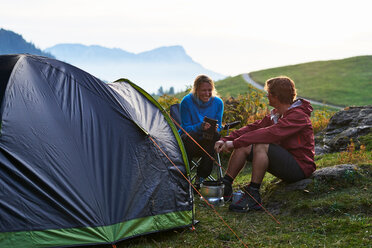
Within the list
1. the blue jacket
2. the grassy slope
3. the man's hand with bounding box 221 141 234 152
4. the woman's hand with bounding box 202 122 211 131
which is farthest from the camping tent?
the grassy slope

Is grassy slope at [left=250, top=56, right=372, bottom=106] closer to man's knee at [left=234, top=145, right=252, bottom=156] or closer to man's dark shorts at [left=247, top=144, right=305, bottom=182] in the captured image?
man's dark shorts at [left=247, top=144, right=305, bottom=182]

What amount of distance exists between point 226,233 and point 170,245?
610 millimetres

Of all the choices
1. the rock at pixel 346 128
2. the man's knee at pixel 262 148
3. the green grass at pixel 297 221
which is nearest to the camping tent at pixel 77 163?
the green grass at pixel 297 221

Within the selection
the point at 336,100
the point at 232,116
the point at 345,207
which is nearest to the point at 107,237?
the point at 345,207

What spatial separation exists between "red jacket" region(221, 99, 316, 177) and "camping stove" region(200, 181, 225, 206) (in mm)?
630

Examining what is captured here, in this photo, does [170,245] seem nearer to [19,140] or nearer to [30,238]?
[30,238]

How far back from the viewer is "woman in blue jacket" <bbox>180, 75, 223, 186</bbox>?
230 inches

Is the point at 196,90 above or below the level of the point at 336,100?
above

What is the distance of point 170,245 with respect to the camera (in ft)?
12.5

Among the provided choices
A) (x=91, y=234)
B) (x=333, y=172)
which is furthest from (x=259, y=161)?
(x=91, y=234)

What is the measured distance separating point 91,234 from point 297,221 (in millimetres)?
2104

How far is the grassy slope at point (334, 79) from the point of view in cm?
3086

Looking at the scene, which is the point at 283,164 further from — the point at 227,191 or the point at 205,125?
the point at 205,125

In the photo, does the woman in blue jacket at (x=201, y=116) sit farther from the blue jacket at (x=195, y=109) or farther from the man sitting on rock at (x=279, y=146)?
the man sitting on rock at (x=279, y=146)
